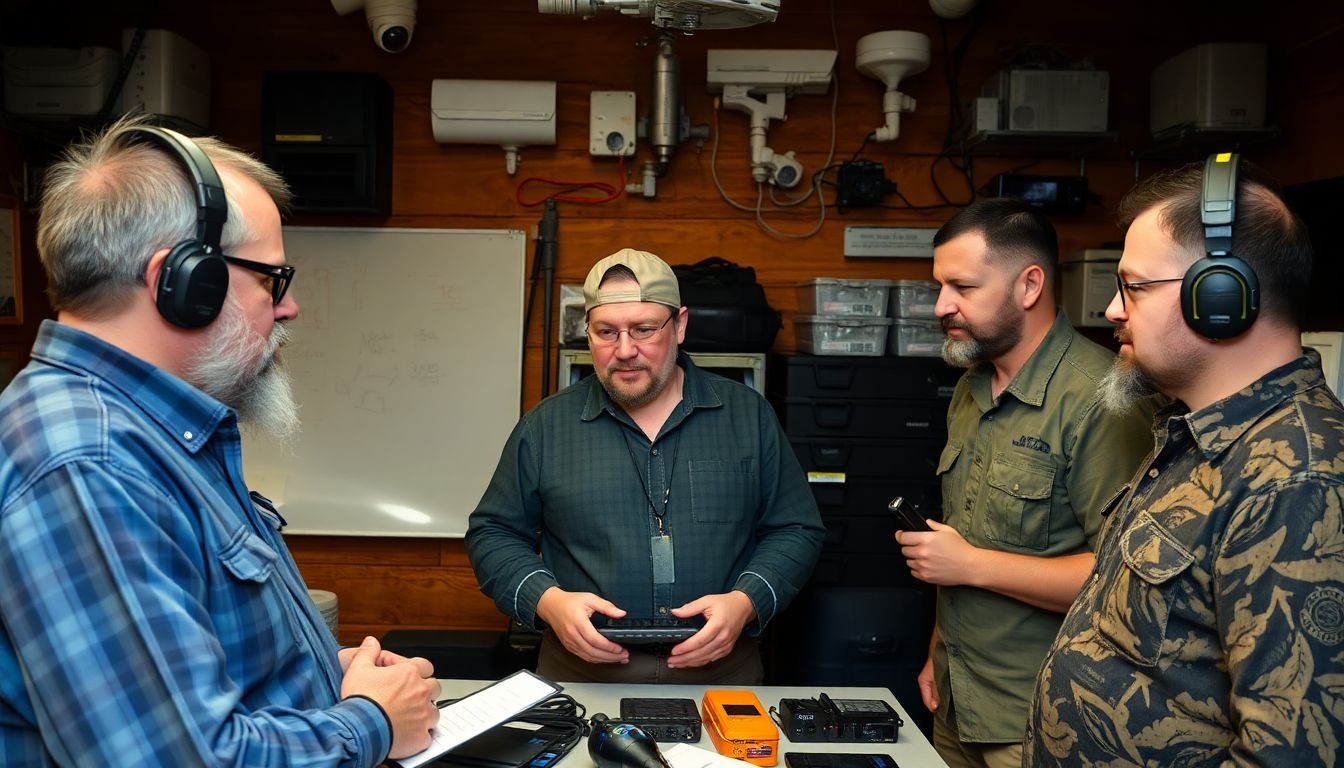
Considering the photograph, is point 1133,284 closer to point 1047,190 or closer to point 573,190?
point 1047,190

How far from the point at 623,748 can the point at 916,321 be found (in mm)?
1980

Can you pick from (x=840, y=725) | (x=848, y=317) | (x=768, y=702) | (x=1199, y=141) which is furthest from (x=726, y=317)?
(x=1199, y=141)

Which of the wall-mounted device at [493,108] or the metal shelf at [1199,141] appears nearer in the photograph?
the metal shelf at [1199,141]

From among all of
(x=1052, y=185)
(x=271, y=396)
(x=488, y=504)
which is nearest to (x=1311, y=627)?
(x=271, y=396)

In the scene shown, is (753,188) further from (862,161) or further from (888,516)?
(888,516)

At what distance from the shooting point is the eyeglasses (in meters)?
2.14

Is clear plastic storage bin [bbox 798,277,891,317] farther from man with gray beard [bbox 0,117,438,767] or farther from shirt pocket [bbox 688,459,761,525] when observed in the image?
man with gray beard [bbox 0,117,438,767]

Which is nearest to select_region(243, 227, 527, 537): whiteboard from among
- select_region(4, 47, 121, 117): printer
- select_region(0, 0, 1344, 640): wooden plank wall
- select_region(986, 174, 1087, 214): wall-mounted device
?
select_region(0, 0, 1344, 640): wooden plank wall

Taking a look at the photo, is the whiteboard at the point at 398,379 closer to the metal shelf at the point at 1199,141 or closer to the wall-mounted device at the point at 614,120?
the wall-mounted device at the point at 614,120

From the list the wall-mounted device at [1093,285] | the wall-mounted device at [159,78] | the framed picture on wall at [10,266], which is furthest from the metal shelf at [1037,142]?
the framed picture on wall at [10,266]

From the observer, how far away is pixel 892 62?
10.2 feet

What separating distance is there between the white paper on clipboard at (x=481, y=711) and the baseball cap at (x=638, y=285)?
87 centimetres

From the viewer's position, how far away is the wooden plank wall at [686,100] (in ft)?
10.8

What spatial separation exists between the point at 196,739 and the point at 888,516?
237 cm
